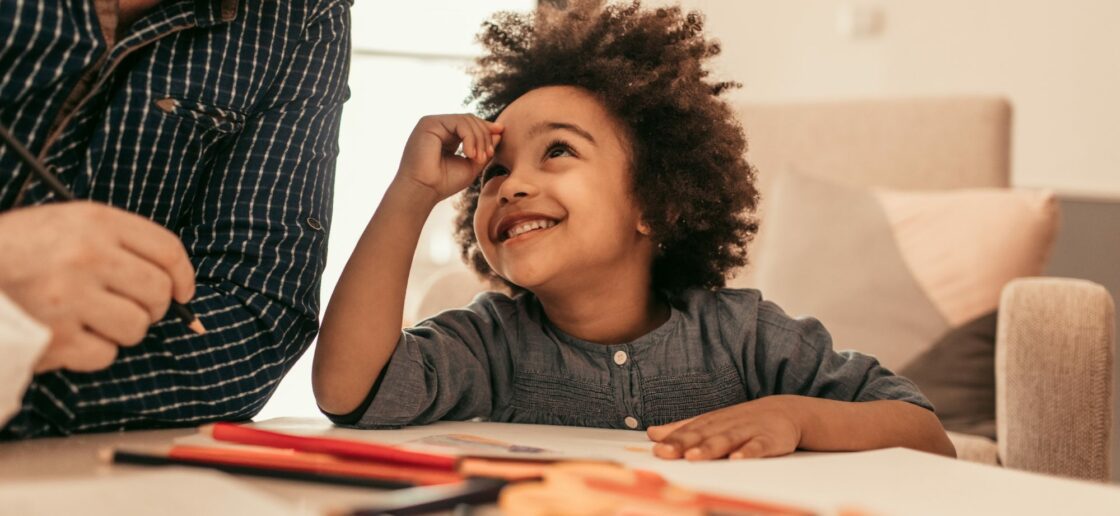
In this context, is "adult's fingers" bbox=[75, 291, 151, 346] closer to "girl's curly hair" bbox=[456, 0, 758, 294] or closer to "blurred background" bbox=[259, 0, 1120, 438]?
"girl's curly hair" bbox=[456, 0, 758, 294]

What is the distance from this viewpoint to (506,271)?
1.05 m

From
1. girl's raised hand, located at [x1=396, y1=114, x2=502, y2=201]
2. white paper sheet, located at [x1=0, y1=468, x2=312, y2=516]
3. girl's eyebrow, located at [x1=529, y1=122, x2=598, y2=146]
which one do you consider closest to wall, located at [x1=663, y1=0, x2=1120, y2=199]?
girl's eyebrow, located at [x1=529, y1=122, x2=598, y2=146]

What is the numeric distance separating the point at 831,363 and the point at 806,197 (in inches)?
34.5

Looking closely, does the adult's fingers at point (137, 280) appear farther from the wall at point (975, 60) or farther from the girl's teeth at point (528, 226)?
the wall at point (975, 60)

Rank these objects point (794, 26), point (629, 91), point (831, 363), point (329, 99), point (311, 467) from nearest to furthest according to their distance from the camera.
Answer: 1. point (311, 467)
2. point (329, 99)
3. point (831, 363)
4. point (629, 91)
5. point (794, 26)

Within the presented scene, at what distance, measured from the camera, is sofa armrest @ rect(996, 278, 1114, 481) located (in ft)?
4.22

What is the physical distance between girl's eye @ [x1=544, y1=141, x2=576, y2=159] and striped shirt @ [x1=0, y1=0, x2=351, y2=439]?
238 mm

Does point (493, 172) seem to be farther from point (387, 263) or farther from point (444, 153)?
point (387, 263)

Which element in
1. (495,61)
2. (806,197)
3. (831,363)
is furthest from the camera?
(806,197)

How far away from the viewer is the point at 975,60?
2811mm

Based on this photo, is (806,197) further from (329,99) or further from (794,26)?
(794,26)

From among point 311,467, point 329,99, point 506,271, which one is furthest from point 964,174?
point 311,467

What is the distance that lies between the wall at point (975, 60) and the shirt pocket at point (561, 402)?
1728 mm

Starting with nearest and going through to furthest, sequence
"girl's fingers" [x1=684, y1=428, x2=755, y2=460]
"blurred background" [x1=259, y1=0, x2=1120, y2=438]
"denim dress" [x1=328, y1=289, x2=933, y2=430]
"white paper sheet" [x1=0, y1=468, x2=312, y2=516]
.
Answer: "white paper sheet" [x1=0, y1=468, x2=312, y2=516], "girl's fingers" [x1=684, y1=428, x2=755, y2=460], "denim dress" [x1=328, y1=289, x2=933, y2=430], "blurred background" [x1=259, y1=0, x2=1120, y2=438]
